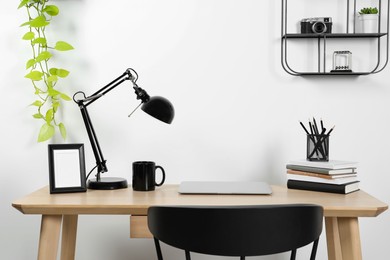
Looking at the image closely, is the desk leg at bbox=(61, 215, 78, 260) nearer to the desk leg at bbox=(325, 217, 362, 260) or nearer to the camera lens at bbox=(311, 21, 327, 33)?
the desk leg at bbox=(325, 217, 362, 260)

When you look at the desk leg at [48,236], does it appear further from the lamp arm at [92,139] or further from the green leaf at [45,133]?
the green leaf at [45,133]

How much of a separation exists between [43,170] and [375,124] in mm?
1499

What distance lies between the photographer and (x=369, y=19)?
Answer: 86.8 inches

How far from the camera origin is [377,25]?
2.22 meters

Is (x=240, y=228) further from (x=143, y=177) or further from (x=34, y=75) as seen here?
(x=34, y=75)

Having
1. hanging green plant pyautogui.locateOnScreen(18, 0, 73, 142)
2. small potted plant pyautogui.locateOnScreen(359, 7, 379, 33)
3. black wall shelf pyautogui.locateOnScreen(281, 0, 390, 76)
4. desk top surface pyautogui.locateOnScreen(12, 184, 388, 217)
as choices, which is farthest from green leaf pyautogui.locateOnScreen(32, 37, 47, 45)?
small potted plant pyautogui.locateOnScreen(359, 7, 379, 33)

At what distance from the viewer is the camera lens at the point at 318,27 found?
220 cm

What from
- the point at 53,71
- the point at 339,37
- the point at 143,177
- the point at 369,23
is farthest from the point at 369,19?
the point at 53,71

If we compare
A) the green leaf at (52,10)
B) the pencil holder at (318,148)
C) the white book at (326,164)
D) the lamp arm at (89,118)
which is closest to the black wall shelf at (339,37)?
the pencil holder at (318,148)

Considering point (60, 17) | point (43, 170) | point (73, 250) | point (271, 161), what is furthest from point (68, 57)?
point (271, 161)

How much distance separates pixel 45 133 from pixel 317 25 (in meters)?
1.26

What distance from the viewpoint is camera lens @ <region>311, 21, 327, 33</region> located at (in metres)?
2.20

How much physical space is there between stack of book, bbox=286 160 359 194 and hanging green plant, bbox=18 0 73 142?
3.33 ft

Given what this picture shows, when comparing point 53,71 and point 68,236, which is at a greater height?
point 53,71
